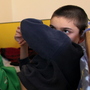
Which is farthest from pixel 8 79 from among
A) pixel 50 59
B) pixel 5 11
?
pixel 5 11

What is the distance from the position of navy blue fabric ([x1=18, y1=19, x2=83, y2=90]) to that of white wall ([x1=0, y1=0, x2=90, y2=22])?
111 cm

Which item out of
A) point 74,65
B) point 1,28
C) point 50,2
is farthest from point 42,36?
point 50,2

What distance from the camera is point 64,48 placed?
0.31 meters

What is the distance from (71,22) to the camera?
1.76 ft

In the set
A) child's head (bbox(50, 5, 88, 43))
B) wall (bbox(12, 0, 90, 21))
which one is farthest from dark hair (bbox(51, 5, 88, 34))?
wall (bbox(12, 0, 90, 21))

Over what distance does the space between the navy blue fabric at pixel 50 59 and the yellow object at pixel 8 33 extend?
2.70 feet

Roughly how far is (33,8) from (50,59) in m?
1.22

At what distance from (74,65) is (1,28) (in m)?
0.94

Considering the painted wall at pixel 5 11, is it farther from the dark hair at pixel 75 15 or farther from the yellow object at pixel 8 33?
the dark hair at pixel 75 15

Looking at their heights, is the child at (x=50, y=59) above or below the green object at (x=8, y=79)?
above

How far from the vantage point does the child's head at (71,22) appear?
53 centimetres

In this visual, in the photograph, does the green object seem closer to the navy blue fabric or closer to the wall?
the navy blue fabric

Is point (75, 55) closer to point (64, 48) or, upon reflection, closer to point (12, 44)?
point (64, 48)

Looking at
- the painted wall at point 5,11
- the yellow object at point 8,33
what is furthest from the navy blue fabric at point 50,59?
the painted wall at point 5,11
